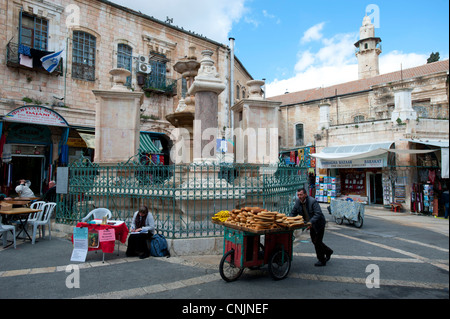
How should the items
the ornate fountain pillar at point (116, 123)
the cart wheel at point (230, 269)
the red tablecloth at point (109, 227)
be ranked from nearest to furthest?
the cart wheel at point (230, 269)
the red tablecloth at point (109, 227)
the ornate fountain pillar at point (116, 123)

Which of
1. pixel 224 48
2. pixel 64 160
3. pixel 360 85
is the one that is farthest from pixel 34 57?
pixel 360 85

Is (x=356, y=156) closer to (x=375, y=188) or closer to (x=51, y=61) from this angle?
(x=375, y=188)

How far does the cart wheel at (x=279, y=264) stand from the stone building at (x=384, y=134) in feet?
26.4

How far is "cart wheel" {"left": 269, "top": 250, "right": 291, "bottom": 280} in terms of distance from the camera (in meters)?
4.71

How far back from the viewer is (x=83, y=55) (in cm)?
1588

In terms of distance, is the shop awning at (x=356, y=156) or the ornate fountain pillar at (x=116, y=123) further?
the shop awning at (x=356, y=156)

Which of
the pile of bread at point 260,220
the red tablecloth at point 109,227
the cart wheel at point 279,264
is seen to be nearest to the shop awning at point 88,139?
the red tablecloth at point 109,227

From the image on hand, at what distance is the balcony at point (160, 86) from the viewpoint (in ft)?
58.7

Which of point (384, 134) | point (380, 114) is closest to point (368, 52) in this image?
point (380, 114)

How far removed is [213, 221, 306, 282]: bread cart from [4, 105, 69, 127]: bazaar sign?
1121 cm

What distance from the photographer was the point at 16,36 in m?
13.5

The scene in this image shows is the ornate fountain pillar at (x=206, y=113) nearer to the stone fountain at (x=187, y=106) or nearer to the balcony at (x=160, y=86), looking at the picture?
the stone fountain at (x=187, y=106)

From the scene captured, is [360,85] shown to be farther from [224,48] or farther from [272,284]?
[272,284]
